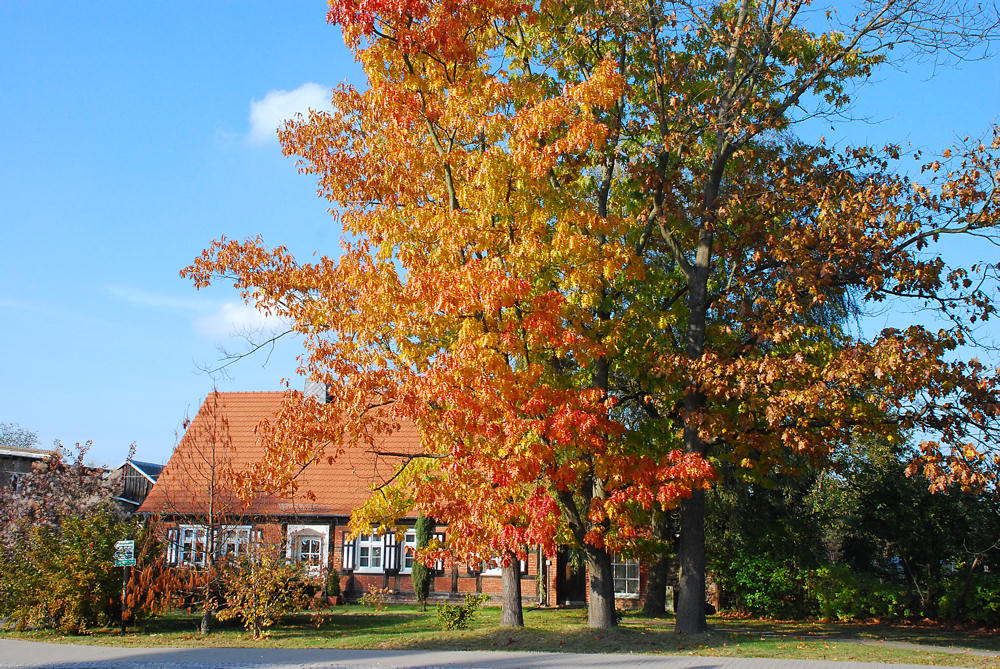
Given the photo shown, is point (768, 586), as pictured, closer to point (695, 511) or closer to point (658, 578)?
point (658, 578)

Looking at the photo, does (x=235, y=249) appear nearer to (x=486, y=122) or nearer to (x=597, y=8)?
(x=486, y=122)

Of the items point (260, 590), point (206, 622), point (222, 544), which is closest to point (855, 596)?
point (260, 590)

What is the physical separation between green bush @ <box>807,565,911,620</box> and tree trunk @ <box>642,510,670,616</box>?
3.72 metres

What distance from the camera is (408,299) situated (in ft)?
41.0

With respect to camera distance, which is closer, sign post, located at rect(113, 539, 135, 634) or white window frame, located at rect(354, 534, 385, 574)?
sign post, located at rect(113, 539, 135, 634)

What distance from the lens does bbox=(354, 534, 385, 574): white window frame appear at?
24938mm

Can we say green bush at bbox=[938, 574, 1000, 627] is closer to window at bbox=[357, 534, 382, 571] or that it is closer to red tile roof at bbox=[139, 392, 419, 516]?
red tile roof at bbox=[139, 392, 419, 516]

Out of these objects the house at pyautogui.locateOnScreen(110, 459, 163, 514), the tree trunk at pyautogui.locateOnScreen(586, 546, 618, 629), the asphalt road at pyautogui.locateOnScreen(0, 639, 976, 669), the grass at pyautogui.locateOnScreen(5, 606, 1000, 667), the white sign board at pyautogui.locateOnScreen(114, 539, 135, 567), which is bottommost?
the grass at pyautogui.locateOnScreen(5, 606, 1000, 667)

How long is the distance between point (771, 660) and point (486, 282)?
6588 millimetres

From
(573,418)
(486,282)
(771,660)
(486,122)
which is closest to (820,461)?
(771,660)

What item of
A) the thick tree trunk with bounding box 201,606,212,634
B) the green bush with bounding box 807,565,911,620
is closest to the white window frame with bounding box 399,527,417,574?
the thick tree trunk with bounding box 201,606,212,634

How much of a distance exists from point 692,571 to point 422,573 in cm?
1033

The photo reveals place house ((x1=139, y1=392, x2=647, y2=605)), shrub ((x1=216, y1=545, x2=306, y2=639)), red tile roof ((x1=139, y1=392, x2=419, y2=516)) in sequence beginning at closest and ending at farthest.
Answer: shrub ((x1=216, y1=545, x2=306, y2=639))
house ((x1=139, y1=392, x2=647, y2=605))
red tile roof ((x1=139, y1=392, x2=419, y2=516))

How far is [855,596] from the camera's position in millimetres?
19109
